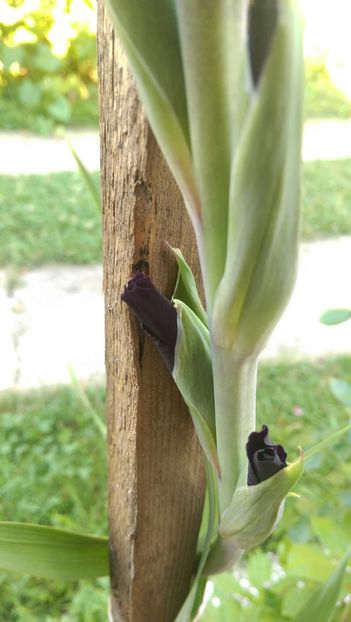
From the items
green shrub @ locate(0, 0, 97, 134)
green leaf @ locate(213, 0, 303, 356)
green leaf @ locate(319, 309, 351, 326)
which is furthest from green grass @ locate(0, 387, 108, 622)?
green shrub @ locate(0, 0, 97, 134)

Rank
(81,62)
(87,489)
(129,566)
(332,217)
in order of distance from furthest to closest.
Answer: (81,62) → (332,217) → (87,489) → (129,566)

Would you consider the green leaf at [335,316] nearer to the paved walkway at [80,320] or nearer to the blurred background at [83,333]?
the blurred background at [83,333]

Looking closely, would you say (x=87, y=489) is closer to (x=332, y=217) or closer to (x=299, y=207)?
(x=299, y=207)

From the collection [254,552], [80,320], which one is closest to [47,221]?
[80,320]

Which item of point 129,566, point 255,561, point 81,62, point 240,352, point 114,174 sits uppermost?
point 81,62

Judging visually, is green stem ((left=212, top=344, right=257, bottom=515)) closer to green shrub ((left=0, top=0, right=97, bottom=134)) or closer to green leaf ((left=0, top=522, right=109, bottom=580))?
green leaf ((left=0, top=522, right=109, bottom=580))

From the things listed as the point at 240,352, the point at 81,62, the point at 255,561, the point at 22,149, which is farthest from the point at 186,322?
the point at 81,62

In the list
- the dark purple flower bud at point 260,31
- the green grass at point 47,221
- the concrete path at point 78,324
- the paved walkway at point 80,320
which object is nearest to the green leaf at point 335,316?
the dark purple flower bud at point 260,31
